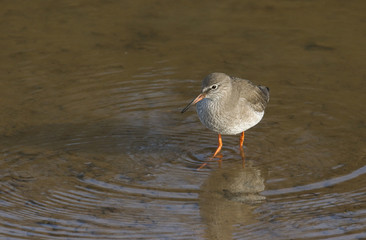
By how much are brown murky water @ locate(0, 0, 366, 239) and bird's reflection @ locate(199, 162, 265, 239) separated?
28 millimetres

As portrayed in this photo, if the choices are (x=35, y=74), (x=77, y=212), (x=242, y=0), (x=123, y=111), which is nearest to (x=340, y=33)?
(x=242, y=0)

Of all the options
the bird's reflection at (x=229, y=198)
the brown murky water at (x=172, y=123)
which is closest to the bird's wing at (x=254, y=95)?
the brown murky water at (x=172, y=123)

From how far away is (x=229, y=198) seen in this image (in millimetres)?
9125

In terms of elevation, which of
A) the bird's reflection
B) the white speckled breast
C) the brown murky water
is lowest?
the bird's reflection

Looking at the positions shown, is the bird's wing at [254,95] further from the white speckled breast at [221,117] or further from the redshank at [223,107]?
the white speckled breast at [221,117]

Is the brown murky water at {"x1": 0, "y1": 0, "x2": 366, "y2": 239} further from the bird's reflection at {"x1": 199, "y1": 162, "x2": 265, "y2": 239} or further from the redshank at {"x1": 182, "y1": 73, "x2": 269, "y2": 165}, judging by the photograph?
the redshank at {"x1": 182, "y1": 73, "x2": 269, "y2": 165}

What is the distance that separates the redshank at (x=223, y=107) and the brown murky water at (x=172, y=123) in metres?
0.65

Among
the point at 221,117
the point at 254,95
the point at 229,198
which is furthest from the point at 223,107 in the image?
the point at 229,198

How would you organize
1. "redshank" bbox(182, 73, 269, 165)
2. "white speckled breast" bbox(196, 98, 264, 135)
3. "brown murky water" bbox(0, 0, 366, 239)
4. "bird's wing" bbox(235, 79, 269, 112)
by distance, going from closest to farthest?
"brown murky water" bbox(0, 0, 366, 239)
"redshank" bbox(182, 73, 269, 165)
"white speckled breast" bbox(196, 98, 264, 135)
"bird's wing" bbox(235, 79, 269, 112)

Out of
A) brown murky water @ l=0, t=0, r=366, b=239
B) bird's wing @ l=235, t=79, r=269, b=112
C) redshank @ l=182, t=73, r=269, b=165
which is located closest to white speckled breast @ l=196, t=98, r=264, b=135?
redshank @ l=182, t=73, r=269, b=165

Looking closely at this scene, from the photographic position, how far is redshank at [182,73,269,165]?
32.1 feet

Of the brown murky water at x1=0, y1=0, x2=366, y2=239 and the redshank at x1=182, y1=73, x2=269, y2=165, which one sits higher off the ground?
the redshank at x1=182, y1=73, x2=269, y2=165

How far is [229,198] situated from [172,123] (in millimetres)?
2635

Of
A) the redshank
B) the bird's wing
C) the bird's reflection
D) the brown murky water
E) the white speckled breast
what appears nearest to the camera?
the bird's reflection
